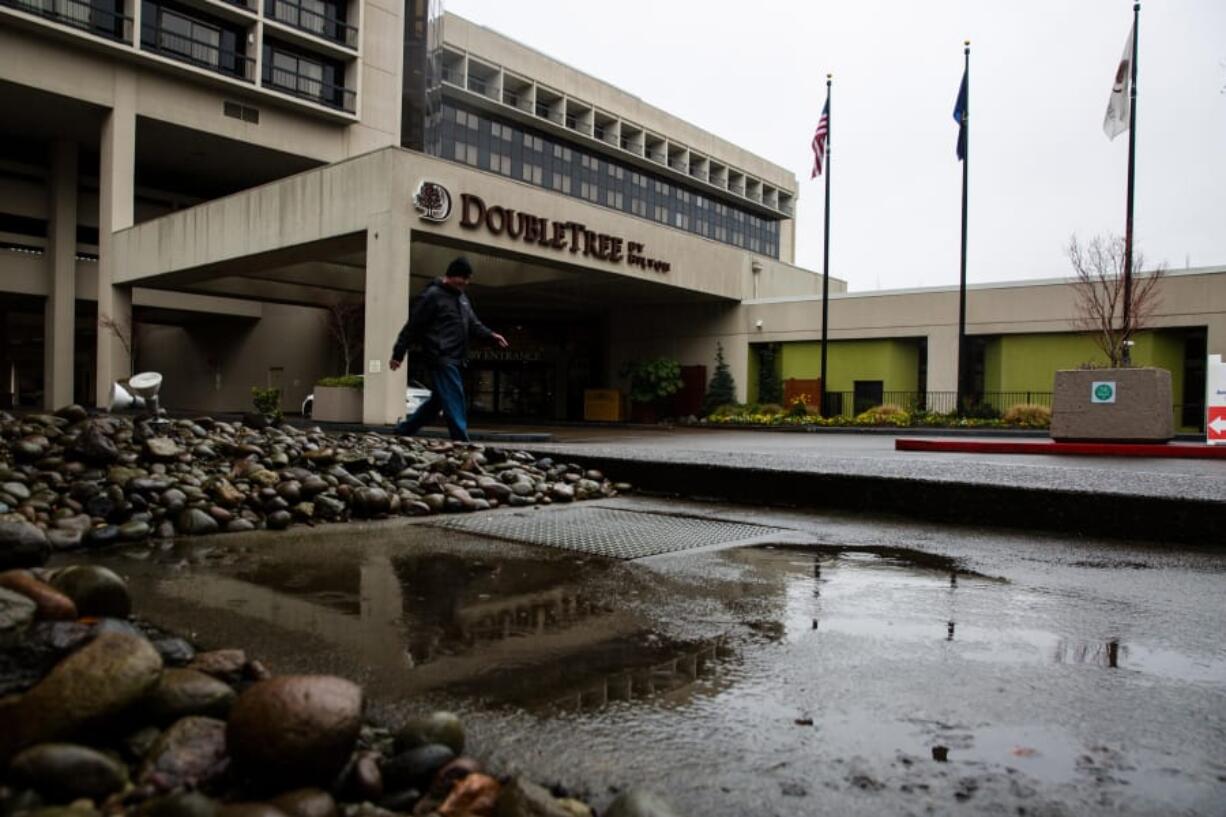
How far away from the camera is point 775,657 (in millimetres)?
2416

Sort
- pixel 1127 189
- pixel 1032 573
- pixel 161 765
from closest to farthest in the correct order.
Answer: pixel 161 765, pixel 1032 573, pixel 1127 189

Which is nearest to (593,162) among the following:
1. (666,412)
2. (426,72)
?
(426,72)

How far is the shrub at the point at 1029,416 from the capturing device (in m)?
22.6

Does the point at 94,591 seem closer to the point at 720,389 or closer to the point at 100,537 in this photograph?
the point at 100,537

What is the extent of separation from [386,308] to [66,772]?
56.1 ft

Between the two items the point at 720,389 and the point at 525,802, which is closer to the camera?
the point at 525,802

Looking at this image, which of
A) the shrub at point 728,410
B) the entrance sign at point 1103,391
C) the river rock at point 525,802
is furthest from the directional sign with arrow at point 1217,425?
the shrub at point 728,410

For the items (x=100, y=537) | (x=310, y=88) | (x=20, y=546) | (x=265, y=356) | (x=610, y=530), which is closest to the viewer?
(x=20, y=546)

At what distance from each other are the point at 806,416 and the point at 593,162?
2820 cm

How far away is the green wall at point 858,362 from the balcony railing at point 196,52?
75.8 feet

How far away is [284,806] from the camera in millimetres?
1455

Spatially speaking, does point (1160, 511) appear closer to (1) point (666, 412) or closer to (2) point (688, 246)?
(2) point (688, 246)

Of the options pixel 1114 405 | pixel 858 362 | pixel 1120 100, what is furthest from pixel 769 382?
pixel 1114 405

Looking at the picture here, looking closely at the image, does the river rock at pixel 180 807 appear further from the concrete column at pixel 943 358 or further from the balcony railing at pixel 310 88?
the balcony railing at pixel 310 88
